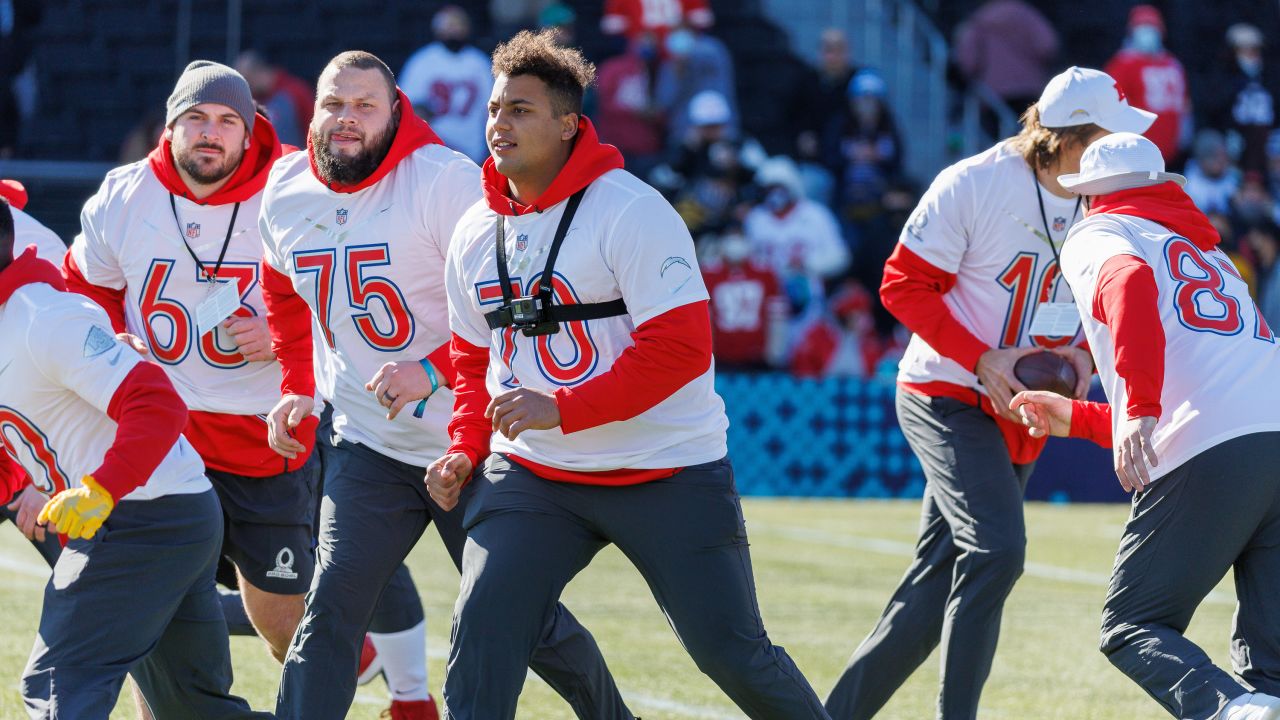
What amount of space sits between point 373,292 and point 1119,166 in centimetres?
222

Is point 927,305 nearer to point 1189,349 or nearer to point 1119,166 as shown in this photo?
point 1119,166

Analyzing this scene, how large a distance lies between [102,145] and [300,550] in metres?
12.0

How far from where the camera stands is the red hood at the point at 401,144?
5520 millimetres

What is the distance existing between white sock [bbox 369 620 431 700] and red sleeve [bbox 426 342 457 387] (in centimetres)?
140

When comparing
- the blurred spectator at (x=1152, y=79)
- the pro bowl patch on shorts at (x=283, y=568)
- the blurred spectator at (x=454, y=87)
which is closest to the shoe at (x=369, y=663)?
the pro bowl patch on shorts at (x=283, y=568)

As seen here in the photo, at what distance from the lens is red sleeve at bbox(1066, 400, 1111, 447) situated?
16.6 ft

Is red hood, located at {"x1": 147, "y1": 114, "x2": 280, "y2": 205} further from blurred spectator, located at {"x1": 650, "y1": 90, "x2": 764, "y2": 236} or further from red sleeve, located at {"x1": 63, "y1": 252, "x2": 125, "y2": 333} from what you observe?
blurred spectator, located at {"x1": 650, "y1": 90, "x2": 764, "y2": 236}

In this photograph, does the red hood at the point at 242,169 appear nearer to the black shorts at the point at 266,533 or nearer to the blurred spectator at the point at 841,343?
the black shorts at the point at 266,533

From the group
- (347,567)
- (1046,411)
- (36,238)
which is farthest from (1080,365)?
(36,238)

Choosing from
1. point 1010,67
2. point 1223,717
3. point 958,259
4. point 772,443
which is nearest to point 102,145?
point 772,443

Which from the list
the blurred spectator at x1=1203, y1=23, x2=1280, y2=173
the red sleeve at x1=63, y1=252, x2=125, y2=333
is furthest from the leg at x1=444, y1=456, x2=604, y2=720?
the blurred spectator at x1=1203, y1=23, x2=1280, y2=173

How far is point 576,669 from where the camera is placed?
5.25 metres

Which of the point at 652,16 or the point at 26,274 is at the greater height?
the point at 652,16

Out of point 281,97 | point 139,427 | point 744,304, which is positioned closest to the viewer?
point 139,427
